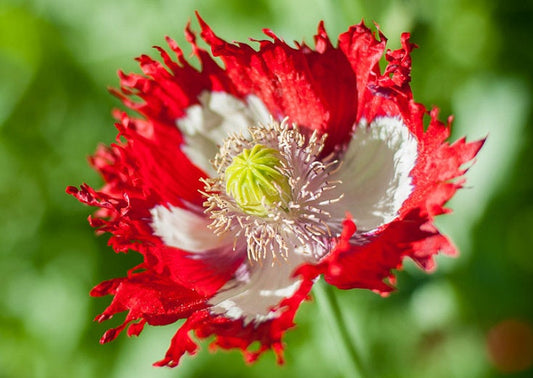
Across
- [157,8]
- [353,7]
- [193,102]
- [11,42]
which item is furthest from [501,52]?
[11,42]

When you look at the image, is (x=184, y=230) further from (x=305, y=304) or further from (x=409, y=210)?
(x=305, y=304)

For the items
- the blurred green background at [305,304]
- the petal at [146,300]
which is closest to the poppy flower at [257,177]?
the petal at [146,300]

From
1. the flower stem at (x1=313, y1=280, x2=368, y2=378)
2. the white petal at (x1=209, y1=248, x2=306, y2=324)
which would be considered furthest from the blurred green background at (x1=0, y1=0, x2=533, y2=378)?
the white petal at (x1=209, y1=248, x2=306, y2=324)

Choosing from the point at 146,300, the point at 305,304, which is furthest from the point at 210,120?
the point at 305,304

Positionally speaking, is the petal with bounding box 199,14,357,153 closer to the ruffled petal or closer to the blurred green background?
the ruffled petal

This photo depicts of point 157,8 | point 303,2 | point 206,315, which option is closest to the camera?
point 206,315

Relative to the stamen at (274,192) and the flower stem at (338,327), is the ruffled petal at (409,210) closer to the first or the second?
the flower stem at (338,327)

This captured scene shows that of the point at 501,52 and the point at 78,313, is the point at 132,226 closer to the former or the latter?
the point at 78,313
